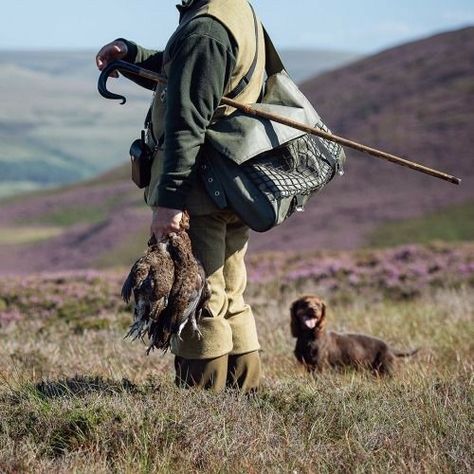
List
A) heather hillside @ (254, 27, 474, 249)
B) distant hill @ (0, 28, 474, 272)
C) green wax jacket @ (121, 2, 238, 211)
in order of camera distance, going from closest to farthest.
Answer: green wax jacket @ (121, 2, 238, 211) → distant hill @ (0, 28, 474, 272) → heather hillside @ (254, 27, 474, 249)

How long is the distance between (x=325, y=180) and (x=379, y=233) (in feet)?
104

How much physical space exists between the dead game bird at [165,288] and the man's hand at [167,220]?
3cm

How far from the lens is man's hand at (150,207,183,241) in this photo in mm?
4527

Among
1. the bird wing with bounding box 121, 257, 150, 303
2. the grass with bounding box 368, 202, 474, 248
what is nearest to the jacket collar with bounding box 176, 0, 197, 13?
the bird wing with bounding box 121, 257, 150, 303

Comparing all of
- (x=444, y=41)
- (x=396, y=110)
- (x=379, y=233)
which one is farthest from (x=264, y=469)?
(x=444, y=41)

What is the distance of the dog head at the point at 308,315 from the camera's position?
21.2 feet

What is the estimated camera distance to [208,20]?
4.46 m

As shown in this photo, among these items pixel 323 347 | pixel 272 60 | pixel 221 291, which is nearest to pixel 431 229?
pixel 323 347

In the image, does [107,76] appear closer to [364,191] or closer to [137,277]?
[137,277]

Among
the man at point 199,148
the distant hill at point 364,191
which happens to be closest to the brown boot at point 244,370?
the man at point 199,148

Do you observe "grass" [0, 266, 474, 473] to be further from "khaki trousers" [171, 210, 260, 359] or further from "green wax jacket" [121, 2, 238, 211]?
"green wax jacket" [121, 2, 238, 211]

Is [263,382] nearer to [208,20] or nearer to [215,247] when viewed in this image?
[215,247]

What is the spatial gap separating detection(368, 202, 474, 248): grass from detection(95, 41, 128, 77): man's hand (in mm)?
29796

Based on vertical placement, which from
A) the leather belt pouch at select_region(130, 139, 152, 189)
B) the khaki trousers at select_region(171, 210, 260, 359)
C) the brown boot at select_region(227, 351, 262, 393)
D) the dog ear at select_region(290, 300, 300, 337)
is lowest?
the dog ear at select_region(290, 300, 300, 337)
